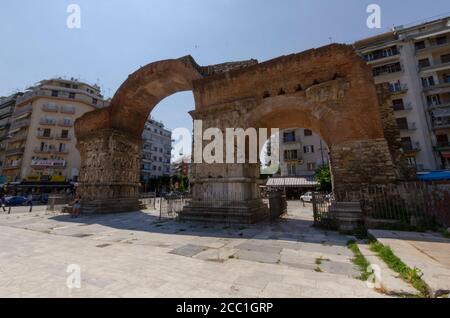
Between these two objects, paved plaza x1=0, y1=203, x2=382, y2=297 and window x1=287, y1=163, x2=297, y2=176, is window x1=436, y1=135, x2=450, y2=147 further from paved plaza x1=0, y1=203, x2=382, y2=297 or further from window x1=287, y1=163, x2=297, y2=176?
paved plaza x1=0, y1=203, x2=382, y2=297

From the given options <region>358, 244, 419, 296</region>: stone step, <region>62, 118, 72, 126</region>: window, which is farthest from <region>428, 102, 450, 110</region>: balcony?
<region>62, 118, 72, 126</region>: window

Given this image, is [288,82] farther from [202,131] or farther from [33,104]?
[33,104]

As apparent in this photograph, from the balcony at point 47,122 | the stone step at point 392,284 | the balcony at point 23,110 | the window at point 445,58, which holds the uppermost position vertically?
the window at point 445,58

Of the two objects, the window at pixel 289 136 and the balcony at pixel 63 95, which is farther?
the balcony at pixel 63 95

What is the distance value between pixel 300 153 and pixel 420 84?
52.2 feet

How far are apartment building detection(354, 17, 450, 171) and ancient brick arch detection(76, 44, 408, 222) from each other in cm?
2088

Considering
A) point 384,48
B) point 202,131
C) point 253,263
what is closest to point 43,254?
point 253,263

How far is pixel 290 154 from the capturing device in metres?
31.1

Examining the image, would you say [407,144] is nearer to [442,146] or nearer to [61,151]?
[442,146]

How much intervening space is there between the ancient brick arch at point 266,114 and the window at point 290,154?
20016 millimetres

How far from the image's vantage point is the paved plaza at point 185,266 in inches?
115

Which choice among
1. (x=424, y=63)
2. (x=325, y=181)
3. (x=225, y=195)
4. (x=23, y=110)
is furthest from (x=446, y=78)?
(x=23, y=110)

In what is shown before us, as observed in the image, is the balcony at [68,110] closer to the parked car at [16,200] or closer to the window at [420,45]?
the parked car at [16,200]

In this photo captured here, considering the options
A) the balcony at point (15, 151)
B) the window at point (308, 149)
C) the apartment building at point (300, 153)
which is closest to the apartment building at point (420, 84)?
the apartment building at point (300, 153)
